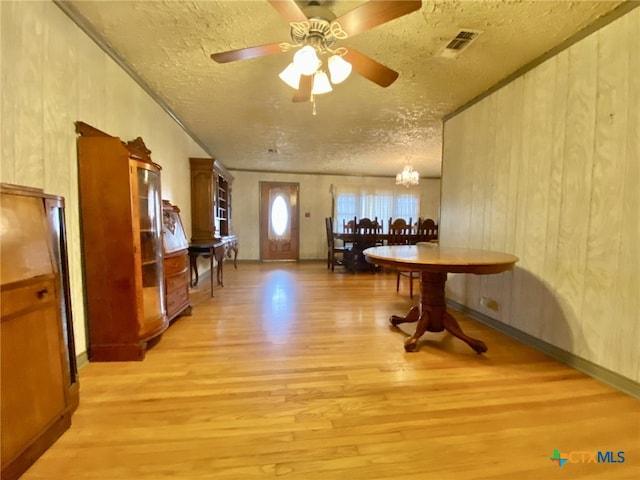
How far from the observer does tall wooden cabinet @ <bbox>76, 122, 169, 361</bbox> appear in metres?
1.86

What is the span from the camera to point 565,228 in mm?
1967

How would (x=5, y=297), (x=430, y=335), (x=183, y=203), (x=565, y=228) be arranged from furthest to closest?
(x=183, y=203) → (x=430, y=335) → (x=565, y=228) → (x=5, y=297)

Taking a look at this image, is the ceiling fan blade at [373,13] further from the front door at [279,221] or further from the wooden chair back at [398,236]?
the front door at [279,221]

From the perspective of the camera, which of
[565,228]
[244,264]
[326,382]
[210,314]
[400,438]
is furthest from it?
[244,264]

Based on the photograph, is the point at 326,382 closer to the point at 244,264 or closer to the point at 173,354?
the point at 173,354

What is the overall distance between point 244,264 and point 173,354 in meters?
4.54

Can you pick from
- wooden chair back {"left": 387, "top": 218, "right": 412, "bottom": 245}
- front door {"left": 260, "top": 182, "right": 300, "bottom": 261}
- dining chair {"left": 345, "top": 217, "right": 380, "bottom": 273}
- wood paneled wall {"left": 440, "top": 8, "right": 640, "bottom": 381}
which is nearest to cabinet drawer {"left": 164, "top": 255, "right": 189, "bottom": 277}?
wood paneled wall {"left": 440, "top": 8, "right": 640, "bottom": 381}

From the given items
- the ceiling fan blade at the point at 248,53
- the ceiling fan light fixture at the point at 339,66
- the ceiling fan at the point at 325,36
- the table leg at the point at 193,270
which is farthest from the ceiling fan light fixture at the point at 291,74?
the table leg at the point at 193,270

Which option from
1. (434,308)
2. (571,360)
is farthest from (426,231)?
(571,360)

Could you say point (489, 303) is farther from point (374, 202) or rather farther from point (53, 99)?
point (374, 202)

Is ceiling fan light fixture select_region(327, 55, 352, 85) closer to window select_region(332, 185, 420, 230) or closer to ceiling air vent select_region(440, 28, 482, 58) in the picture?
ceiling air vent select_region(440, 28, 482, 58)

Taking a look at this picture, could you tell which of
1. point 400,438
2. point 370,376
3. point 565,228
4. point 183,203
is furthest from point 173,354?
point 565,228

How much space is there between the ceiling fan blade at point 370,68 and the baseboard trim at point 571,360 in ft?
7.34

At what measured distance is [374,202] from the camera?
7.28 m
